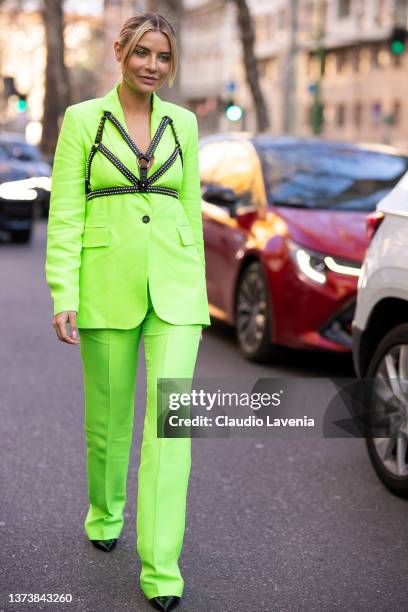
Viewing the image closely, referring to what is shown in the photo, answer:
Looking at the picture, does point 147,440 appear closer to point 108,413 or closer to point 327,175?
point 108,413

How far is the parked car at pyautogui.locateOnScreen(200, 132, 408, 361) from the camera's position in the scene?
745 cm

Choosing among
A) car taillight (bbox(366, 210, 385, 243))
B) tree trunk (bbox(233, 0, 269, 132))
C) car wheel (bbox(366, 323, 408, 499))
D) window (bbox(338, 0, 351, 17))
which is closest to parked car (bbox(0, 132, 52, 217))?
tree trunk (bbox(233, 0, 269, 132))

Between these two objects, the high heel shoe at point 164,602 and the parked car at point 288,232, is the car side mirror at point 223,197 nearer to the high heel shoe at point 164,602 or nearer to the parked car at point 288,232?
the parked car at point 288,232

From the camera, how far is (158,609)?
365 centimetres

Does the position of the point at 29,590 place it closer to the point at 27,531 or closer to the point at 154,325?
the point at 27,531

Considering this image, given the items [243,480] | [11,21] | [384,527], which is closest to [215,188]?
[243,480]

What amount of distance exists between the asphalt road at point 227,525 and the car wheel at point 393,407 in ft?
0.36

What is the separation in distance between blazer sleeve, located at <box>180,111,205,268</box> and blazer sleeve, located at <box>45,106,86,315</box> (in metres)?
0.35

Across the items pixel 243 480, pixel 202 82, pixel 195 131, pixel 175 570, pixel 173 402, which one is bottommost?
pixel 202 82

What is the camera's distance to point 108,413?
3.98m

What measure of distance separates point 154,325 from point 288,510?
142 cm

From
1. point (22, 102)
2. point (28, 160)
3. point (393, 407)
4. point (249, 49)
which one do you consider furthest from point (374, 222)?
point (22, 102)

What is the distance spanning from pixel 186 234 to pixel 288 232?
3967mm

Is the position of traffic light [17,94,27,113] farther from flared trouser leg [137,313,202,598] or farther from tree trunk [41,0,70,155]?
flared trouser leg [137,313,202,598]
